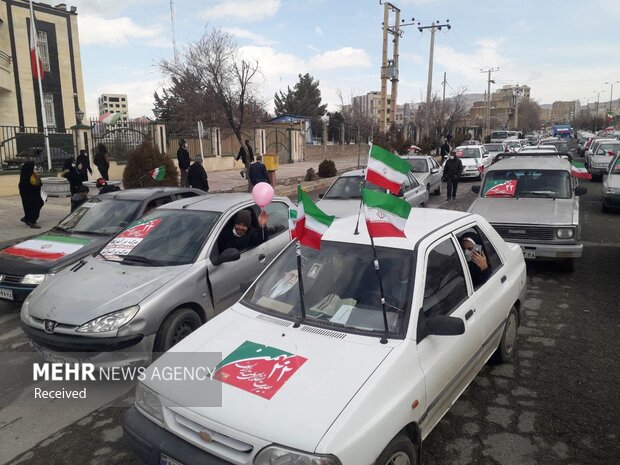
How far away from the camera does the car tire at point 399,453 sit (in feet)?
8.30

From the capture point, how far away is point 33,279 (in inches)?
228

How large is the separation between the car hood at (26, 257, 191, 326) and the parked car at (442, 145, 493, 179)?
1878cm

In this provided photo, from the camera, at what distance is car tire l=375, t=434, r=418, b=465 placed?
2.53 m

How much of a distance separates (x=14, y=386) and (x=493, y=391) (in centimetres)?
436

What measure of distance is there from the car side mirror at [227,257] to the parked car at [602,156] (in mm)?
19313

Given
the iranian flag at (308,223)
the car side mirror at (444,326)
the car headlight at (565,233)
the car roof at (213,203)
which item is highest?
the iranian flag at (308,223)

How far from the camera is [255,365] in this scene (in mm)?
2842

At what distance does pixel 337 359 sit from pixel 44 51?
35.2 metres

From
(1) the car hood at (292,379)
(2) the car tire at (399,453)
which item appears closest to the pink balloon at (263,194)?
(1) the car hood at (292,379)

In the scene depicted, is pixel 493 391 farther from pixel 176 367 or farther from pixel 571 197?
pixel 571 197

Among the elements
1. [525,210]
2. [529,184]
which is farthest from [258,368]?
[529,184]

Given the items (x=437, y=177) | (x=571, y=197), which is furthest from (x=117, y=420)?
(x=437, y=177)

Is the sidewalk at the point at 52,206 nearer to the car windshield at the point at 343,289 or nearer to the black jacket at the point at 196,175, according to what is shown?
the black jacket at the point at 196,175

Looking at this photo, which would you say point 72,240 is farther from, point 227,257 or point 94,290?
point 227,257
